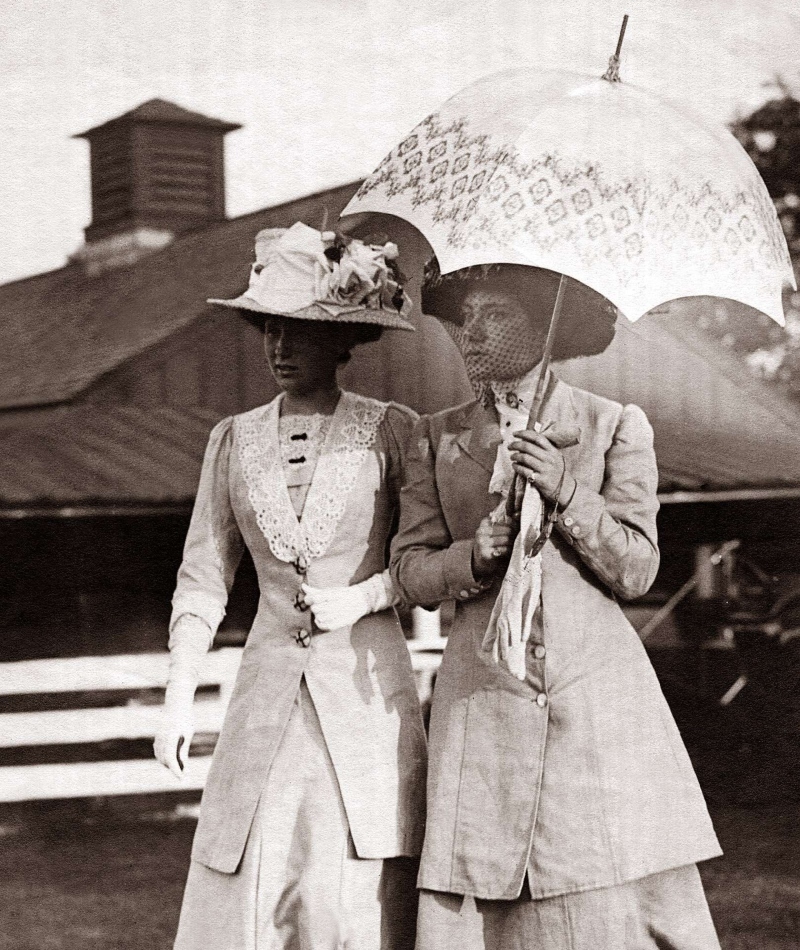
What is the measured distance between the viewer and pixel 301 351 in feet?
10.4

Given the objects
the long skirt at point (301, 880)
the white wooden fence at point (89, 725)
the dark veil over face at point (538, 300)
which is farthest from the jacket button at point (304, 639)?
the white wooden fence at point (89, 725)

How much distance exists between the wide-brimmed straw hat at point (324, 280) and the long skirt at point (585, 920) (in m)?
1.35

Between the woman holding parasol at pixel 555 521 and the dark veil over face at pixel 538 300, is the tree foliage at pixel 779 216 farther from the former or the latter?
the woman holding parasol at pixel 555 521

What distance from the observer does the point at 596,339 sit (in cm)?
305

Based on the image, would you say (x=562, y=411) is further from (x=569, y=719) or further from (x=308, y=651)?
(x=308, y=651)

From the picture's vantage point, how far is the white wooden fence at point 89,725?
4.95 metres

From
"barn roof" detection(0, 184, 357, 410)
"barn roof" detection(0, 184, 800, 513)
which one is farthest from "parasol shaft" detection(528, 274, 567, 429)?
"barn roof" detection(0, 184, 800, 513)

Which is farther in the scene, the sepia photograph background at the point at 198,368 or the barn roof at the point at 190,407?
the barn roof at the point at 190,407

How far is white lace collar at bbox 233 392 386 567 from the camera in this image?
310cm

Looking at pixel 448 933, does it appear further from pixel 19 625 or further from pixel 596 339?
pixel 19 625

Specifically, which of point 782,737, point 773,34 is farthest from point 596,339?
point 782,737

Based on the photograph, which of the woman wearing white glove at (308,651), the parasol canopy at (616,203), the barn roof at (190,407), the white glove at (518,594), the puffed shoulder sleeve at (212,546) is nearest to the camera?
the parasol canopy at (616,203)

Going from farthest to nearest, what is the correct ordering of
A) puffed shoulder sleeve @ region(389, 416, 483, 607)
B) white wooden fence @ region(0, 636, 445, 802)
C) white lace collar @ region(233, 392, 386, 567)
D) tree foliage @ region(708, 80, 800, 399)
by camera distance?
1. white wooden fence @ region(0, 636, 445, 802)
2. tree foliage @ region(708, 80, 800, 399)
3. white lace collar @ region(233, 392, 386, 567)
4. puffed shoulder sleeve @ region(389, 416, 483, 607)

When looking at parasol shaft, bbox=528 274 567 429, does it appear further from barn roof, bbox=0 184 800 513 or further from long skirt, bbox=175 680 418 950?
barn roof, bbox=0 184 800 513
